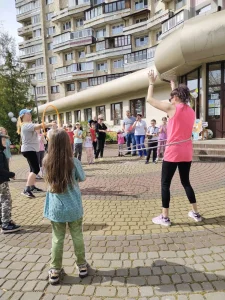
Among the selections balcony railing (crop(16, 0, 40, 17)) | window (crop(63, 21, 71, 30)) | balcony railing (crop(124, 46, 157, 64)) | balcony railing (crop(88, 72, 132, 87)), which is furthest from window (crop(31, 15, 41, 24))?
balcony railing (crop(124, 46, 157, 64))

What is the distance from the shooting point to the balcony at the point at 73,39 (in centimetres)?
4034

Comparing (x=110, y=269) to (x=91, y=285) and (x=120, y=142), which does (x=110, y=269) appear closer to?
(x=91, y=285)

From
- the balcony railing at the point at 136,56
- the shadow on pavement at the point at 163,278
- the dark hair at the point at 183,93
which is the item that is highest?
the balcony railing at the point at 136,56

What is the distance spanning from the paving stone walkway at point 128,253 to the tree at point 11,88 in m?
16.1

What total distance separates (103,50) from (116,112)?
711 inches

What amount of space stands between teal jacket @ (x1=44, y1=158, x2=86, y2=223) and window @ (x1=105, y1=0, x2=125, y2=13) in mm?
40459

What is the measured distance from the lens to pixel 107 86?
2200 centimetres

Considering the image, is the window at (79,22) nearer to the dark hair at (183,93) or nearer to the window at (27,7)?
the window at (27,7)

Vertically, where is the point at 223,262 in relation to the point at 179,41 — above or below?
below

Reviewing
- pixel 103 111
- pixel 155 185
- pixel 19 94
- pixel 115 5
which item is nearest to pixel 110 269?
pixel 155 185

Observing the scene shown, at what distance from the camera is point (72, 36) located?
137 feet

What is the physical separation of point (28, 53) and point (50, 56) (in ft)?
24.2

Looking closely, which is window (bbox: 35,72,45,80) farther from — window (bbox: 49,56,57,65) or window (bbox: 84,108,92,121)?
window (bbox: 84,108,92,121)

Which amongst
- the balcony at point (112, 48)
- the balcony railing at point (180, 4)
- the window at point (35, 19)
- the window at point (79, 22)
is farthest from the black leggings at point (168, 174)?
the window at point (35, 19)
